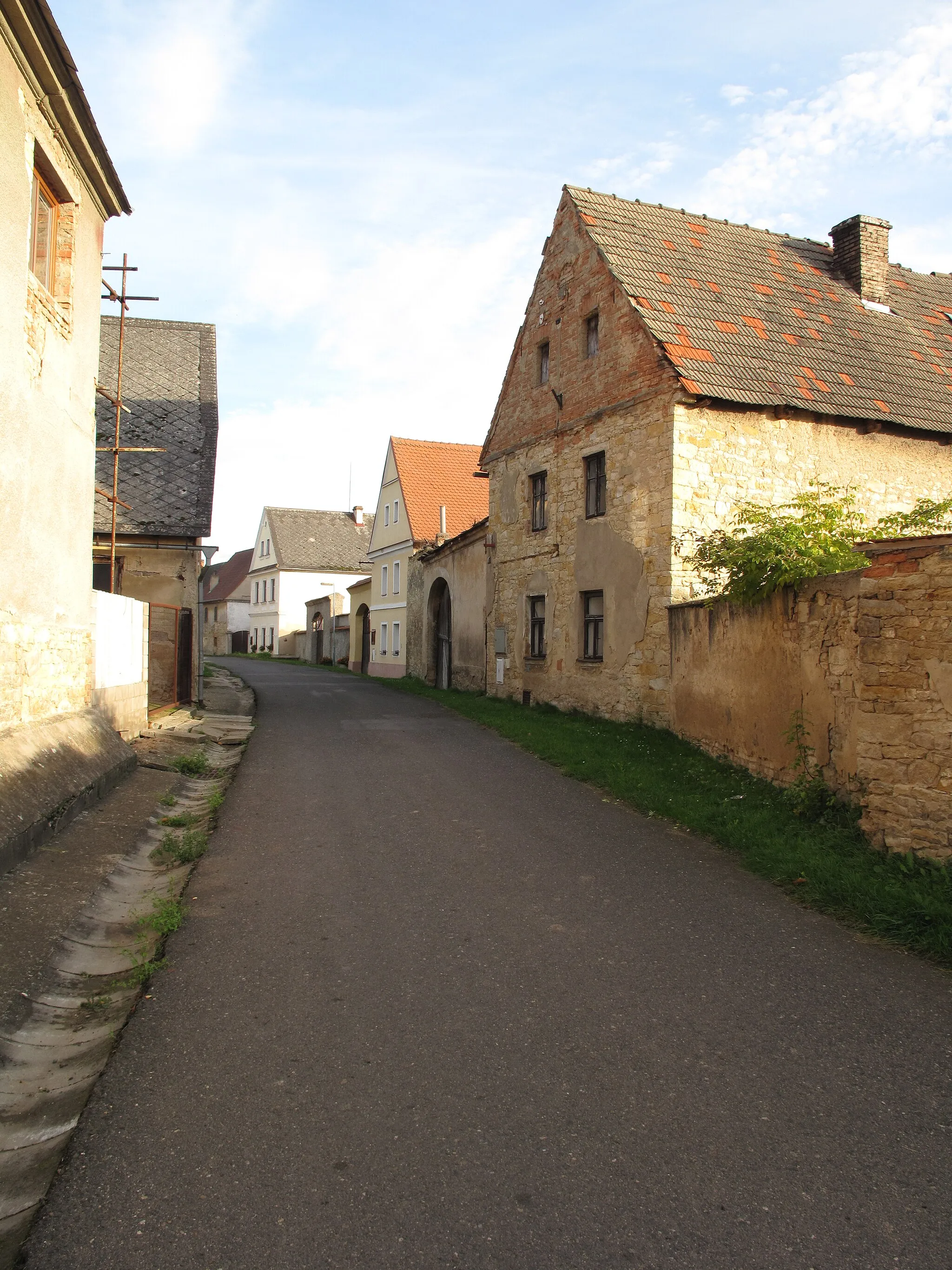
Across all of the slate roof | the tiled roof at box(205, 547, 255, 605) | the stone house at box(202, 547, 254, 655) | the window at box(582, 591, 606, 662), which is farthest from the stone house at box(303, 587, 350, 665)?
the window at box(582, 591, 606, 662)

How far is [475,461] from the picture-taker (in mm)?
37094

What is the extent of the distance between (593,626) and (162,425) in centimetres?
889

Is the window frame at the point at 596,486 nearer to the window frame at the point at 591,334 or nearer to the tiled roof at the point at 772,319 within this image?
the window frame at the point at 591,334

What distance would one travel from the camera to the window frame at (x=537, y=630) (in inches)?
775

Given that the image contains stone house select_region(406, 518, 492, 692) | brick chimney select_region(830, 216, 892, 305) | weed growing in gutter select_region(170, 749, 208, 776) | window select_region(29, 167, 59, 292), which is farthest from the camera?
stone house select_region(406, 518, 492, 692)

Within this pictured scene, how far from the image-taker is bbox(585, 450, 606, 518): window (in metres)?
17.3

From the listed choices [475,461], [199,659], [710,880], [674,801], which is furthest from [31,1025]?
[475,461]

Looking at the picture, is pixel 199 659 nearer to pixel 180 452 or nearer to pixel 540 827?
pixel 180 452

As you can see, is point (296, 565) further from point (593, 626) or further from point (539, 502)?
point (593, 626)

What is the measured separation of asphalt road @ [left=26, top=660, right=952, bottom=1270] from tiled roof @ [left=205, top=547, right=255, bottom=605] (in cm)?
6468

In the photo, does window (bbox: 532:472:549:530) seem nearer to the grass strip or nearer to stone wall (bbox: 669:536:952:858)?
the grass strip

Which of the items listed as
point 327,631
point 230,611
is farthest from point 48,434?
point 230,611

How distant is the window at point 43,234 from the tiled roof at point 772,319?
9.27 meters

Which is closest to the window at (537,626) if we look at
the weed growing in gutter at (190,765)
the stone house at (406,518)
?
the weed growing in gutter at (190,765)
